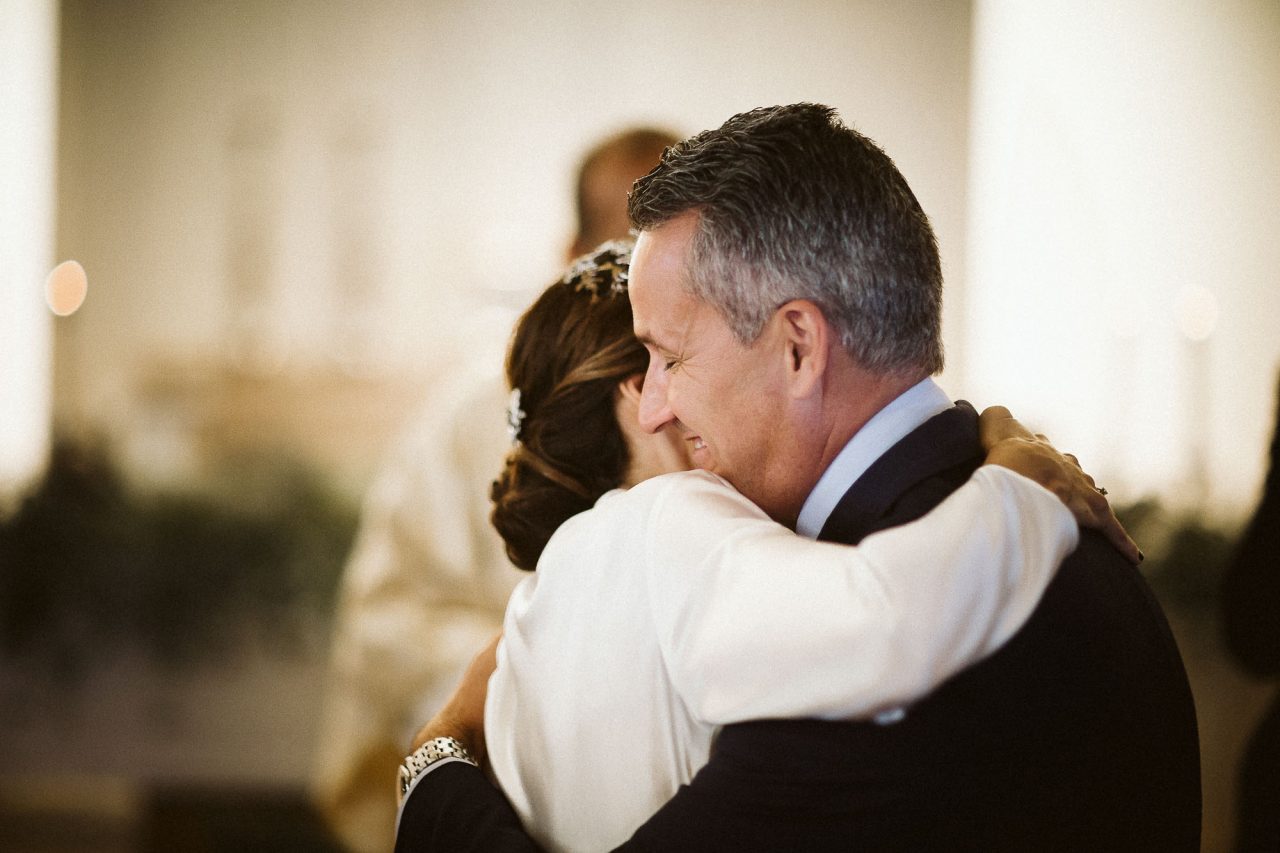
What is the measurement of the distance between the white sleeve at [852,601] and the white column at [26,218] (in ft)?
17.5

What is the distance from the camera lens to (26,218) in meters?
5.89

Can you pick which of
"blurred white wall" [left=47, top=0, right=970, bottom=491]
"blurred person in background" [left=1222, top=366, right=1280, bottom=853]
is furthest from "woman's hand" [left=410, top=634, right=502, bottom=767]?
"blurred white wall" [left=47, top=0, right=970, bottom=491]

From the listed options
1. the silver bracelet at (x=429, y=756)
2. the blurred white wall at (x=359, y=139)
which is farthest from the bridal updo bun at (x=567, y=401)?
the blurred white wall at (x=359, y=139)

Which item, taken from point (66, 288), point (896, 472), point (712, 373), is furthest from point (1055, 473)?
point (66, 288)

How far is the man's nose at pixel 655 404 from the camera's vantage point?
5.01 ft

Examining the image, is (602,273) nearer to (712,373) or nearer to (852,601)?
(712,373)

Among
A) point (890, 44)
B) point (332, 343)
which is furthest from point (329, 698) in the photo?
point (890, 44)

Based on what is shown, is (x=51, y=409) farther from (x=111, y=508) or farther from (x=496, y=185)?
(x=496, y=185)

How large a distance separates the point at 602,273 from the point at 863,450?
0.66 meters

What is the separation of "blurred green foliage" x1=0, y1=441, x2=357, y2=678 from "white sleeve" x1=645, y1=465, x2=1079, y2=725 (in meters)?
4.71

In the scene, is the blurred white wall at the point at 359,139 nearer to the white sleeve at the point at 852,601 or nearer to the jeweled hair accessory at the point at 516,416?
the jeweled hair accessory at the point at 516,416

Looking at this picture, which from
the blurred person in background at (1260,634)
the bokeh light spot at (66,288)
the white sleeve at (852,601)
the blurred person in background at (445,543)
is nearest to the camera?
the white sleeve at (852,601)

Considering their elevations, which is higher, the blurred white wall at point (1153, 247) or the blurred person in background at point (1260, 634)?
the blurred white wall at point (1153, 247)

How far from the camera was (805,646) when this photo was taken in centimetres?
104
